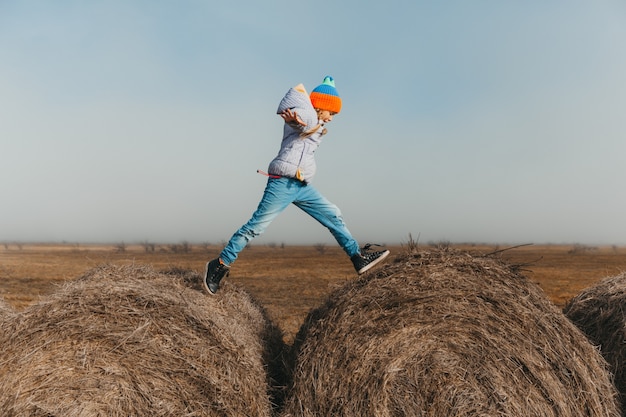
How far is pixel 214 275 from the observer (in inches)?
165

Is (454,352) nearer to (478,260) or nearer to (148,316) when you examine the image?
(478,260)

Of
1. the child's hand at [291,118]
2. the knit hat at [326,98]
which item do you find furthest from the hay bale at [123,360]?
the knit hat at [326,98]

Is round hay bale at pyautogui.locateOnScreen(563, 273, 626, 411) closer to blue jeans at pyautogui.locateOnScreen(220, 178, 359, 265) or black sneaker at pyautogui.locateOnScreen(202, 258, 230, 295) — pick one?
blue jeans at pyautogui.locateOnScreen(220, 178, 359, 265)

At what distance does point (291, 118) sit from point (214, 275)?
1.50 metres

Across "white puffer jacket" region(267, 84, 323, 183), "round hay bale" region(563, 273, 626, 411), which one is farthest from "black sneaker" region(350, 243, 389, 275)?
"round hay bale" region(563, 273, 626, 411)

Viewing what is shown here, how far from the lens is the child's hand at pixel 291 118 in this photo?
3965 millimetres

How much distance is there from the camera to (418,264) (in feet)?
11.7

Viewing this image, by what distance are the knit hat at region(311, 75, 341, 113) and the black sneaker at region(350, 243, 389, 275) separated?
1.32 meters

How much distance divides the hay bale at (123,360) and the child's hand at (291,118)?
5.48 ft

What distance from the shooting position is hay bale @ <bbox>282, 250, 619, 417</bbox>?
132 inches

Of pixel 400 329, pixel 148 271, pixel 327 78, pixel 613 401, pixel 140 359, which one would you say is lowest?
pixel 613 401

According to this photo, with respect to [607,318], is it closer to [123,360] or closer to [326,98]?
[326,98]

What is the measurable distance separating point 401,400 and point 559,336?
49.1 inches

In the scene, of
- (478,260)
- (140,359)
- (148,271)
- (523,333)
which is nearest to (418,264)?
(478,260)
